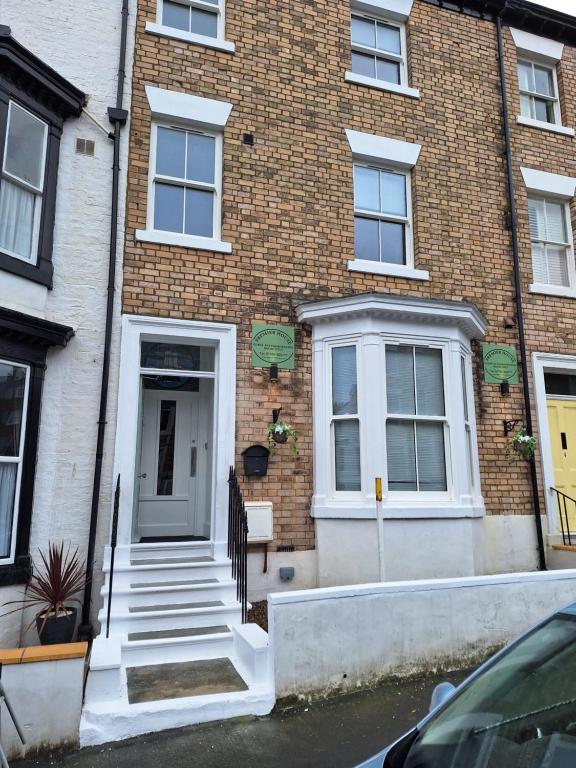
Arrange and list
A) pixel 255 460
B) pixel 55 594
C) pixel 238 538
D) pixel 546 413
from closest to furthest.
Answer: pixel 55 594
pixel 238 538
pixel 255 460
pixel 546 413

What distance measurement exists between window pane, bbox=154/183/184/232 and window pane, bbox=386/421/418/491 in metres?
3.79

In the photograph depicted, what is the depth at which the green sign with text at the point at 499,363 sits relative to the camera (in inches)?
321

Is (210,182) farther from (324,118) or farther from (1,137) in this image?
(1,137)

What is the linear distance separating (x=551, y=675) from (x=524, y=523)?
6470 mm

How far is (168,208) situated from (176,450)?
10.7ft

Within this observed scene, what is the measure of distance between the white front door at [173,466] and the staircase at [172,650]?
3.22 ft

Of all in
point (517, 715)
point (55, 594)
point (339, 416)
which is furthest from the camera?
point (339, 416)

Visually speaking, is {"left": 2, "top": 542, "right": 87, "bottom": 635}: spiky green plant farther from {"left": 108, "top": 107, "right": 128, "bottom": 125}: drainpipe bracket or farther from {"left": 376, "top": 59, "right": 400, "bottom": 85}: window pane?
{"left": 376, "top": 59, "right": 400, "bottom": 85}: window pane

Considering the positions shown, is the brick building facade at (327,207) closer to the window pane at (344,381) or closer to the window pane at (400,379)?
the window pane at (344,381)

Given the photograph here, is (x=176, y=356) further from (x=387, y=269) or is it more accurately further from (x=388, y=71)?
(x=388, y=71)

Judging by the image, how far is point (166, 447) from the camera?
7.68 meters

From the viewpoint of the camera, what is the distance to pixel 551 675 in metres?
1.98

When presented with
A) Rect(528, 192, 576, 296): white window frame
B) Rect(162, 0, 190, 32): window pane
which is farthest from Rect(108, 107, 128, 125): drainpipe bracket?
Rect(528, 192, 576, 296): white window frame

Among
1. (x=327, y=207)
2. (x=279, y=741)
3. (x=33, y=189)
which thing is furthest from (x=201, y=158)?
(x=279, y=741)
